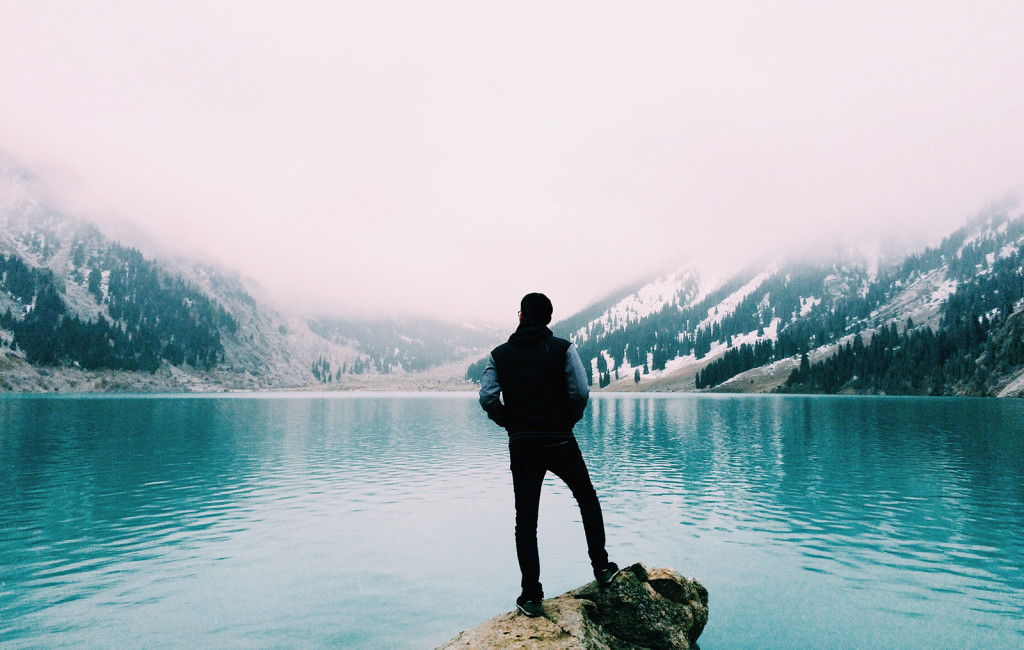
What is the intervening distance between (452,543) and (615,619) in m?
11.5

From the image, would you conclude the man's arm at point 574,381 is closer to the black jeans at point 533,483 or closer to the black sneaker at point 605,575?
the black jeans at point 533,483

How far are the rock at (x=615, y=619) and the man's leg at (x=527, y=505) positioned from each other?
0.68 metres

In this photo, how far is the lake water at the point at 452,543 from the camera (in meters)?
13.2

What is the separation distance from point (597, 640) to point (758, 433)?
60990 mm

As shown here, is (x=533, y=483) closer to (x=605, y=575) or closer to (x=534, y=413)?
(x=534, y=413)

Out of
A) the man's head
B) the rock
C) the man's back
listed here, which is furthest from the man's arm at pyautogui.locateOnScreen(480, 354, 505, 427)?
the rock

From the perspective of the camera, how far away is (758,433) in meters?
64.0

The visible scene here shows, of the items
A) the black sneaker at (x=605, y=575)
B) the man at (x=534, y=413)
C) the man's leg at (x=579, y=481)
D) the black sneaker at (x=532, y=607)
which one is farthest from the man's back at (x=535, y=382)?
the black sneaker at (x=605, y=575)

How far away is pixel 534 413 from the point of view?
32.0 ft

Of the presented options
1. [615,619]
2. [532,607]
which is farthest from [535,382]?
[615,619]

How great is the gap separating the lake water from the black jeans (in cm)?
437

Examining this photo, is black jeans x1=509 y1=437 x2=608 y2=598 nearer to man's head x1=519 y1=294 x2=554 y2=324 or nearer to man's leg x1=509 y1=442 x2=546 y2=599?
man's leg x1=509 y1=442 x2=546 y2=599

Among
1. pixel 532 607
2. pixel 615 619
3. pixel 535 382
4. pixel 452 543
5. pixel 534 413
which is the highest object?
pixel 535 382

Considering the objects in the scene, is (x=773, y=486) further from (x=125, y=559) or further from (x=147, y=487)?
(x=147, y=487)
